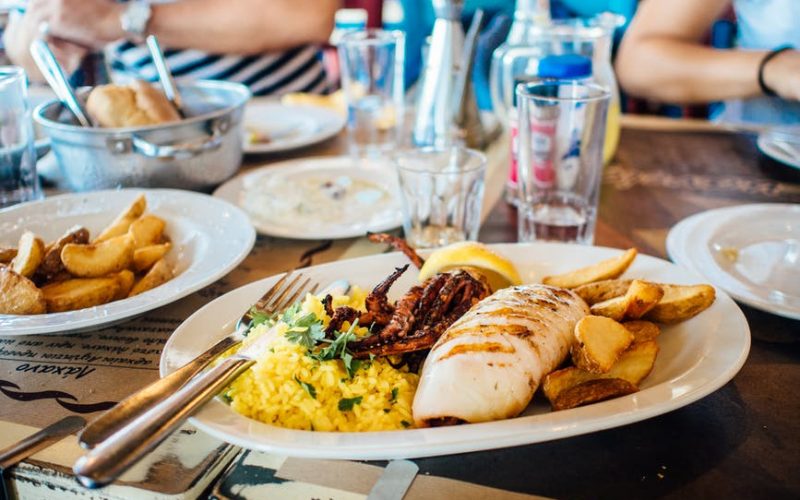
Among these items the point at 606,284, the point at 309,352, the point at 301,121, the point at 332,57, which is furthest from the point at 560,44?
the point at 332,57

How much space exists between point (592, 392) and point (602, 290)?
232 mm

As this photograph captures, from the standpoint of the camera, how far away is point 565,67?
3.93 ft

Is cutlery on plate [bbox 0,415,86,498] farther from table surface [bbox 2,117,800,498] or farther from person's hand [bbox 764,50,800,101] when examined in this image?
person's hand [bbox 764,50,800,101]

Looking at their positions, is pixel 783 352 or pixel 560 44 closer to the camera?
pixel 783 352

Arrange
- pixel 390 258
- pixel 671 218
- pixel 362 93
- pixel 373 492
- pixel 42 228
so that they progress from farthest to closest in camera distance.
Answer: pixel 362 93 → pixel 671 218 → pixel 42 228 → pixel 390 258 → pixel 373 492

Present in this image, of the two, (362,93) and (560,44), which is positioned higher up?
(560,44)

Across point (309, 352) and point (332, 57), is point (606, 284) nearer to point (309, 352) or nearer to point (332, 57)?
point (309, 352)

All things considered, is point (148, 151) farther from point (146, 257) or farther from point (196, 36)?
point (196, 36)

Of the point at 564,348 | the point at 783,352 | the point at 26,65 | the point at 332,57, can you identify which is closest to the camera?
the point at 564,348

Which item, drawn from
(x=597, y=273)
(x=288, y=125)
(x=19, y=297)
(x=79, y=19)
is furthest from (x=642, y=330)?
(x=79, y=19)

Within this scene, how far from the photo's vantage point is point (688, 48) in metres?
2.16

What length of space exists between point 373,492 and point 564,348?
0.28m

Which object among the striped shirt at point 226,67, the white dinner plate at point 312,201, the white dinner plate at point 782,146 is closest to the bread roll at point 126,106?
the white dinner plate at point 312,201

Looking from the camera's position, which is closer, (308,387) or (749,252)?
(308,387)
